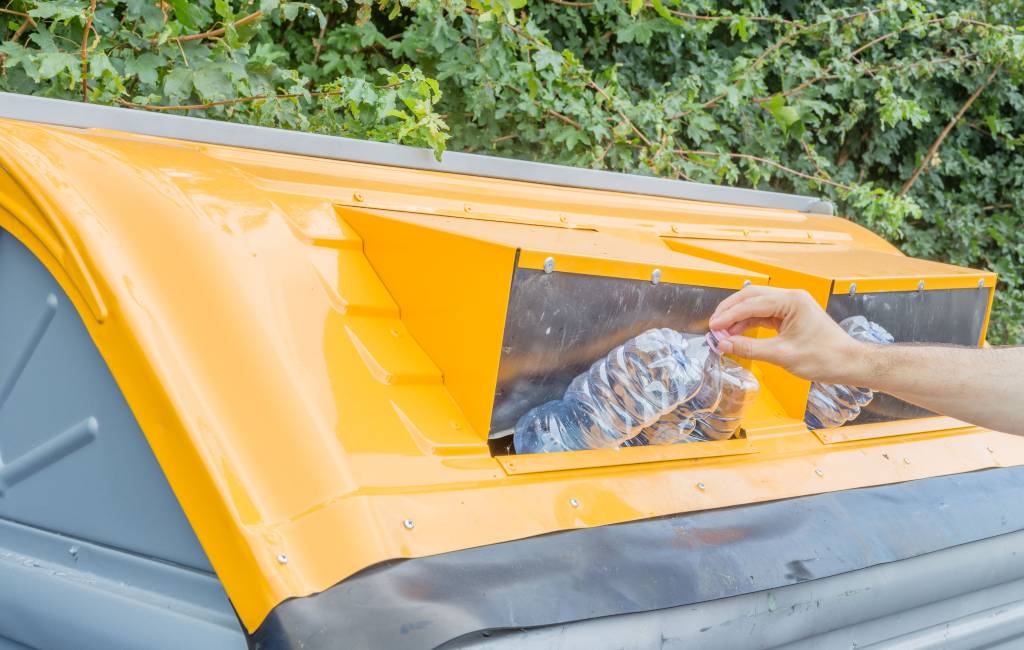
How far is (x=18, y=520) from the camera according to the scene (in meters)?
1.47

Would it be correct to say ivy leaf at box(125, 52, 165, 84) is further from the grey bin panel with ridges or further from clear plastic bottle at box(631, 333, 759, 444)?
clear plastic bottle at box(631, 333, 759, 444)

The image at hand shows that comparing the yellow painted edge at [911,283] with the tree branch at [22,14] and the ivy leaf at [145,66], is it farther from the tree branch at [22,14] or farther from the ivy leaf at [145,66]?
the tree branch at [22,14]

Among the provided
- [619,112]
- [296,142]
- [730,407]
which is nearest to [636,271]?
[730,407]

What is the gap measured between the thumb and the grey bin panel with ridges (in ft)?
2.88

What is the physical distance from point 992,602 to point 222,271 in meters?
1.68

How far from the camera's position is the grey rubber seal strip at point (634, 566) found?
1110 millimetres

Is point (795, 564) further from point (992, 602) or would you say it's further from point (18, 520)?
point (18, 520)

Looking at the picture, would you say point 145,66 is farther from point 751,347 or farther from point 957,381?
point 957,381

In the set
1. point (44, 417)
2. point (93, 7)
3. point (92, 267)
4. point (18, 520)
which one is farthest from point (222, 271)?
point (93, 7)

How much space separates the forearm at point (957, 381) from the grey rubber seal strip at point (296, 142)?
835mm

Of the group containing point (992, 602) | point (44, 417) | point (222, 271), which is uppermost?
point (222, 271)

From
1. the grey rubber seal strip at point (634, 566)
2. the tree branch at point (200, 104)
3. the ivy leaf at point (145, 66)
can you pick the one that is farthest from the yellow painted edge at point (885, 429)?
the ivy leaf at point (145, 66)

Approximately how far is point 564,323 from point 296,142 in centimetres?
65

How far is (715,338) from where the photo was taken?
1.67 metres
